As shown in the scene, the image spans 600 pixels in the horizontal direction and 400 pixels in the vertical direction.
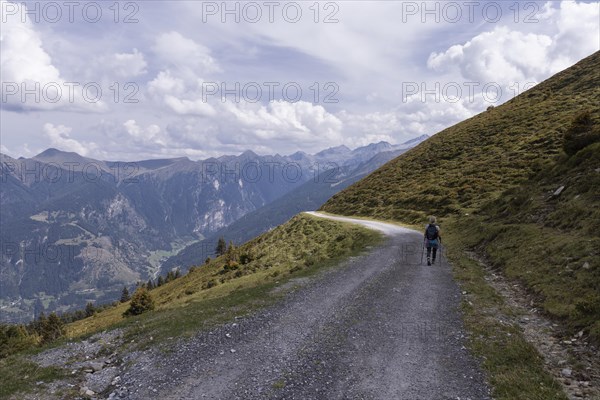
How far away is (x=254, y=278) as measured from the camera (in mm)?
27297

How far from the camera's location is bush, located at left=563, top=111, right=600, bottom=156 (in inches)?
1091

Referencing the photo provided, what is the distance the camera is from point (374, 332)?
449 inches

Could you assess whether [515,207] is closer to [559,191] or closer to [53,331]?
[559,191]

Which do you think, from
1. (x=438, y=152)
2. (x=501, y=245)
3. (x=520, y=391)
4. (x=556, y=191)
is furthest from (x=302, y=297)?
(x=438, y=152)

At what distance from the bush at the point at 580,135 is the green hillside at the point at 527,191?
82 millimetres

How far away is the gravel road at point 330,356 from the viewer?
814 centimetres

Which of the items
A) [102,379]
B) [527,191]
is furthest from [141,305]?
[527,191]

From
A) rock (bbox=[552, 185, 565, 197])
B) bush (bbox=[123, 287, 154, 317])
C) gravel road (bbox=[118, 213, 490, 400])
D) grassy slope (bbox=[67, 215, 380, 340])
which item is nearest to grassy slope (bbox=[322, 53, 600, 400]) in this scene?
rock (bbox=[552, 185, 565, 197])

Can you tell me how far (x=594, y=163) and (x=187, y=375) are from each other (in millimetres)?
26768

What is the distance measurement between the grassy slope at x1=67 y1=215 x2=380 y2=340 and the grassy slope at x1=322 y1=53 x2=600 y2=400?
839 cm

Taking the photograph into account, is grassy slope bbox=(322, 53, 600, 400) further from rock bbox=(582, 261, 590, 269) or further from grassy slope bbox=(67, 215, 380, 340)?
grassy slope bbox=(67, 215, 380, 340)

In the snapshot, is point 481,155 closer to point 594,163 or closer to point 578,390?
point 594,163

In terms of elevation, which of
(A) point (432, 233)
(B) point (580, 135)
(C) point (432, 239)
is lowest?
(C) point (432, 239)

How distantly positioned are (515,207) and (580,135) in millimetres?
8366
